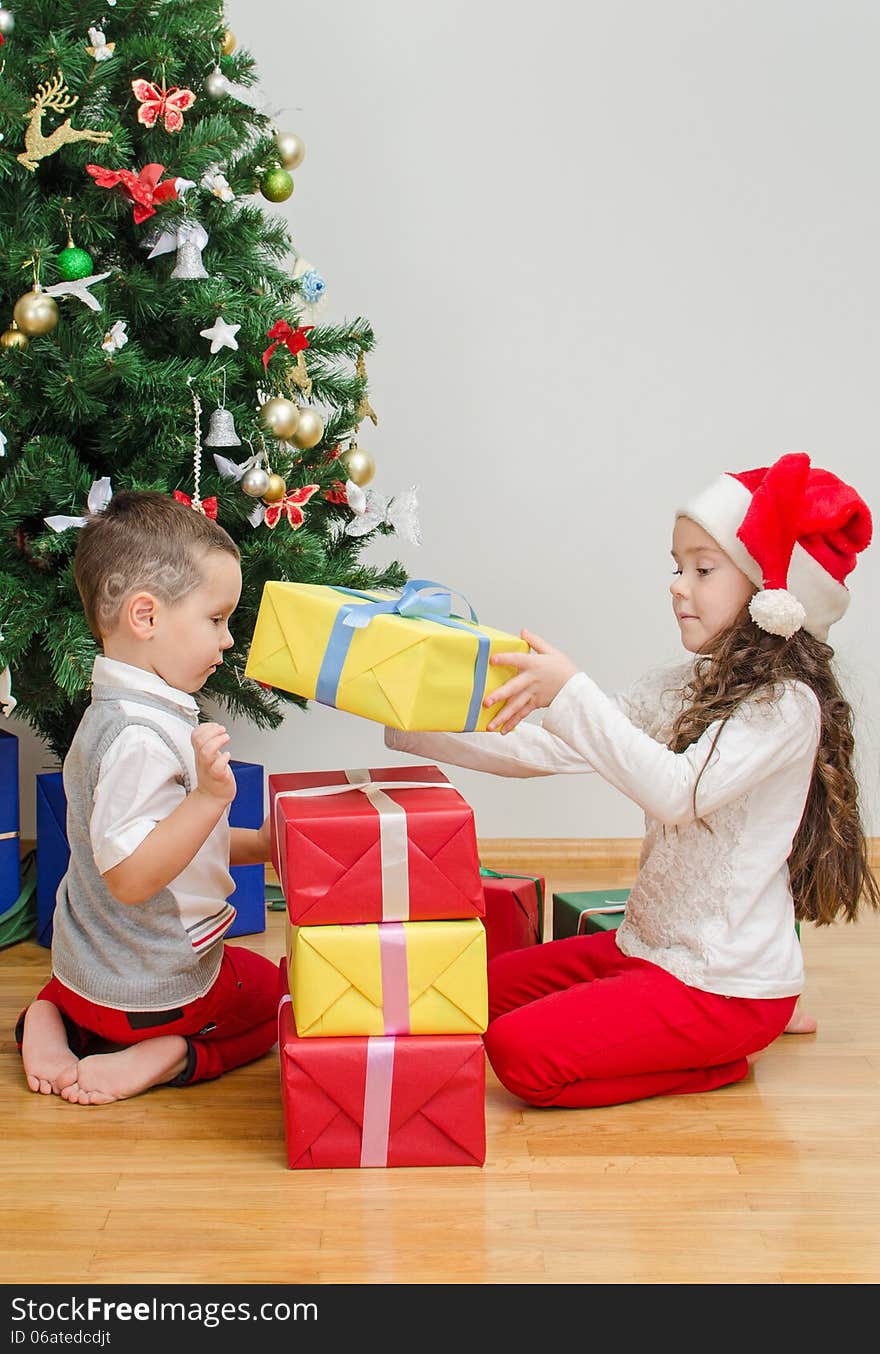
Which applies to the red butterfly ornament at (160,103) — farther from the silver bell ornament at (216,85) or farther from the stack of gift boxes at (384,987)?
the stack of gift boxes at (384,987)

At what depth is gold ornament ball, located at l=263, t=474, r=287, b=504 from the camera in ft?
6.32

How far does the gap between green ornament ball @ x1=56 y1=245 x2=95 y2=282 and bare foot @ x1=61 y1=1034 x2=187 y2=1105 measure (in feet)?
3.31

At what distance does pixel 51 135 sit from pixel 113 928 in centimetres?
105

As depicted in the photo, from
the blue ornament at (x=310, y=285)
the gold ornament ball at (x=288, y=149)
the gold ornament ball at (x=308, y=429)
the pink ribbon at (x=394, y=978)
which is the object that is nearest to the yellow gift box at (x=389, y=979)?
the pink ribbon at (x=394, y=978)

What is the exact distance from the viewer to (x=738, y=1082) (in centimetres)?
166

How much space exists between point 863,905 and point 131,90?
182cm

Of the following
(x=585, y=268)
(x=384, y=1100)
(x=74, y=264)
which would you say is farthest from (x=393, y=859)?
(x=585, y=268)

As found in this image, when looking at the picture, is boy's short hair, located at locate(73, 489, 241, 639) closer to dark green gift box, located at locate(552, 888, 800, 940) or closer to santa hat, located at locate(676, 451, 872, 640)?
santa hat, located at locate(676, 451, 872, 640)

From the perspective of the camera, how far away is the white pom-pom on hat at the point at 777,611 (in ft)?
5.02

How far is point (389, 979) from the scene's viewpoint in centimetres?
137

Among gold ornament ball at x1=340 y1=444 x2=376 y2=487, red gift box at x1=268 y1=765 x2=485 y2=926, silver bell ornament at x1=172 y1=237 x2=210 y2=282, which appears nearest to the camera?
red gift box at x1=268 y1=765 x2=485 y2=926

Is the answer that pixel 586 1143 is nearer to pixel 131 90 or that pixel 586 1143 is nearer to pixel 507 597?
pixel 507 597

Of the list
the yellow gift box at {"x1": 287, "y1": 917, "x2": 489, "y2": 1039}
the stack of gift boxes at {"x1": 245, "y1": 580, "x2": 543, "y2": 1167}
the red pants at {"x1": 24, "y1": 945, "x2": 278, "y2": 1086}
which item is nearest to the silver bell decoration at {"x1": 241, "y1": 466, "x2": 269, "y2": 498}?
the stack of gift boxes at {"x1": 245, "y1": 580, "x2": 543, "y2": 1167}

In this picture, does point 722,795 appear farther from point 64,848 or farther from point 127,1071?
point 64,848
